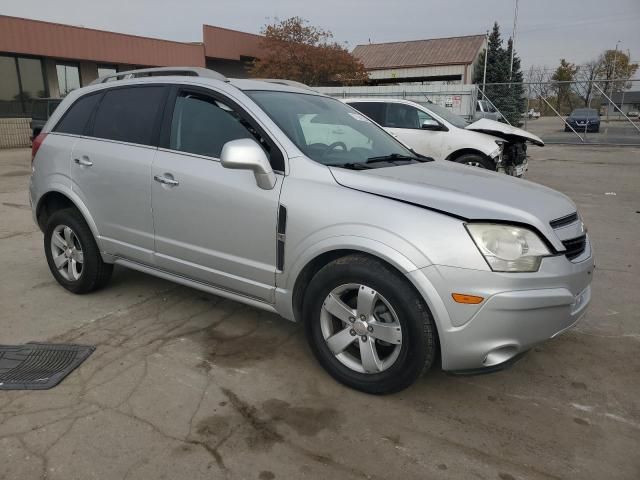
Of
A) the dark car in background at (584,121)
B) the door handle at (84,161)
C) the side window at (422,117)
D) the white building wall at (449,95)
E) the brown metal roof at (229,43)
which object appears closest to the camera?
the door handle at (84,161)

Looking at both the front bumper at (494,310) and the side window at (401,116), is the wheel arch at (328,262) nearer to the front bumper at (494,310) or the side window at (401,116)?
the front bumper at (494,310)

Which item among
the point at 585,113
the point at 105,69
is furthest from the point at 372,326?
the point at 585,113

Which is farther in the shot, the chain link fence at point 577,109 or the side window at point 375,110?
the chain link fence at point 577,109

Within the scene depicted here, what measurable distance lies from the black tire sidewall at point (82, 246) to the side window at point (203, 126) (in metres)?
1.16

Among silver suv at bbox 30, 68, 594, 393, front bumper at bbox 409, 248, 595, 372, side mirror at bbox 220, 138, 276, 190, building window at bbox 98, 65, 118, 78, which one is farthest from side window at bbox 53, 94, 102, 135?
building window at bbox 98, 65, 118, 78

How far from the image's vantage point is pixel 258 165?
9.59ft

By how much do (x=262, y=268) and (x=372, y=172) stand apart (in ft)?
2.91

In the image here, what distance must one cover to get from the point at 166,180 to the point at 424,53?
41.9m

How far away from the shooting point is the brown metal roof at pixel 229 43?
29.3 meters

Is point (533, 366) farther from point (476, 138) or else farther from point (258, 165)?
point (476, 138)

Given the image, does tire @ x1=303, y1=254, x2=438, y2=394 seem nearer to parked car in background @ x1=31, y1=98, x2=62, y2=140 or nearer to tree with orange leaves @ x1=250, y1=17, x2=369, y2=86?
parked car in background @ x1=31, y1=98, x2=62, y2=140

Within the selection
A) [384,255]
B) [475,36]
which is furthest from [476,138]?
[475,36]

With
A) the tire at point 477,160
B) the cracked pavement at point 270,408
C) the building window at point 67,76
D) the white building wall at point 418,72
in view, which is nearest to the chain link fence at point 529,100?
the tire at point 477,160

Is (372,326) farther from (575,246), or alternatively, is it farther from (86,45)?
(86,45)
